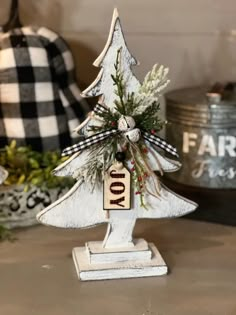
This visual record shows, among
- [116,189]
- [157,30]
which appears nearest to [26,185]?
[116,189]

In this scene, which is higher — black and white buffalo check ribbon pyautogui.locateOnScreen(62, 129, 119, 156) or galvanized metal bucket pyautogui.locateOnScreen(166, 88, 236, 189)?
black and white buffalo check ribbon pyautogui.locateOnScreen(62, 129, 119, 156)

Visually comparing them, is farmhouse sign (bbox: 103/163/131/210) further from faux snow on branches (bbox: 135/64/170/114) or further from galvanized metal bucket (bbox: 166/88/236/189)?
galvanized metal bucket (bbox: 166/88/236/189)

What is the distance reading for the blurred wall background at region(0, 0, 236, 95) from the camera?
3.78ft

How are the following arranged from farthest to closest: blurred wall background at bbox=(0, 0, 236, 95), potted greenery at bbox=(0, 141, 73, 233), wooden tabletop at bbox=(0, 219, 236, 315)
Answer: blurred wall background at bbox=(0, 0, 236, 95) → potted greenery at bbox=(0, 141, 73, 233) → wooden tabletop at bbox=(0, 219, 236, 315)

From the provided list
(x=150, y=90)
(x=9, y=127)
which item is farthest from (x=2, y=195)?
(x=150, y=90)

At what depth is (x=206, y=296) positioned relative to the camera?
80cm

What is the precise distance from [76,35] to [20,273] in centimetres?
45

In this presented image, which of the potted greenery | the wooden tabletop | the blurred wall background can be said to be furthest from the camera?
the blurred wall background

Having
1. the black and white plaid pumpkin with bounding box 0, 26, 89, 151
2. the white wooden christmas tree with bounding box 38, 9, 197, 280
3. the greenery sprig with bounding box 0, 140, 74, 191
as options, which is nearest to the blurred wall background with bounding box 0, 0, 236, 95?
the black and white plaid pumpkin with bounding box 0, 26, 89, 151

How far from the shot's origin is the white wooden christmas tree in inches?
32.4

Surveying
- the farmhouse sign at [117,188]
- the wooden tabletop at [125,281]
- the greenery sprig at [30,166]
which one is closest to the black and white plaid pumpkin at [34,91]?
the greenery sprig at [30,166]

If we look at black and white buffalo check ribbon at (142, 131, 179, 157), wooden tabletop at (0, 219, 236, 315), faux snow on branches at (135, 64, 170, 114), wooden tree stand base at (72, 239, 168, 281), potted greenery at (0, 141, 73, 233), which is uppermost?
faux snow on branches at (135, 64, 170, 114)

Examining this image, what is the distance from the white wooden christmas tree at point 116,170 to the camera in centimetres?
82

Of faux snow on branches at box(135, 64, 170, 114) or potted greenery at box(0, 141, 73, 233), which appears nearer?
faux snow on branches at box(135, 64, 170, 114)
